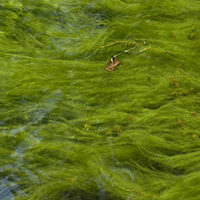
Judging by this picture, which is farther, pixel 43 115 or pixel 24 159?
pixel 43 115

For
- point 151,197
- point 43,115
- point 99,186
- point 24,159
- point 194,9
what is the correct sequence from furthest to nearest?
point 194,9 → point 43,115 → point 24,159 → point 99,186 → point 151,197

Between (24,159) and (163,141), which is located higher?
(163,141)

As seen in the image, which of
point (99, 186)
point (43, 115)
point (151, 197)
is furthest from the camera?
point (43, 115)

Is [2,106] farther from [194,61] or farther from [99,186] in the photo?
[194,61]

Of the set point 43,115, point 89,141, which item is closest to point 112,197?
point 89,141

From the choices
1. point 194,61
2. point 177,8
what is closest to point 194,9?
point 177,8

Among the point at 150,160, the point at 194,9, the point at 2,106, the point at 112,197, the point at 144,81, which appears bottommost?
the point at 112,197
